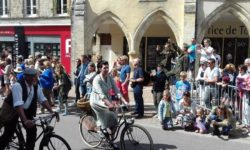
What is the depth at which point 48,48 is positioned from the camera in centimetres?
2883

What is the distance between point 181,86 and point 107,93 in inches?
149

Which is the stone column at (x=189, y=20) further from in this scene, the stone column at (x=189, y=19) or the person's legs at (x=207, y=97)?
the person's legs at (x=207, y=97)

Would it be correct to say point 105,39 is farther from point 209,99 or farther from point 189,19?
point 209,99

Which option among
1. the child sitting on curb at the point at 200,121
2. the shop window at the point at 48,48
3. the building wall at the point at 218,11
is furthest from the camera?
the shop window at the point at 48,48

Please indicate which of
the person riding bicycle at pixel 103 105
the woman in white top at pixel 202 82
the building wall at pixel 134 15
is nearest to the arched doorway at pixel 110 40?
the building wall at pixel 134 15

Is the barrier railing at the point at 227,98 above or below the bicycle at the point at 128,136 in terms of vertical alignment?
above

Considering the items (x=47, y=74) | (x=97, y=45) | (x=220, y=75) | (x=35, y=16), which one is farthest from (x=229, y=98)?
(x=35, y=16)

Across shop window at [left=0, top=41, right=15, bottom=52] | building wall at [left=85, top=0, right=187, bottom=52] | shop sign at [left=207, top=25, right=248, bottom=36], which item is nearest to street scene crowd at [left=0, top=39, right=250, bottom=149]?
building wall at [left=85, top=0, right=187, bottom=52]

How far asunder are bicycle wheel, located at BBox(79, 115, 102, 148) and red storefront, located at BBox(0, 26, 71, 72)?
18.2 meters

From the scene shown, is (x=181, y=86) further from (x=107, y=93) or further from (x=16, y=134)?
(x=16, y=134)

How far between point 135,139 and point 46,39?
69.7 feet

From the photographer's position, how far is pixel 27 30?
29.3 metres

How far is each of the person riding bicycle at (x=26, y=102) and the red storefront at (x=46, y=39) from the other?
19720mm

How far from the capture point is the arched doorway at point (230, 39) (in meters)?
23.6
